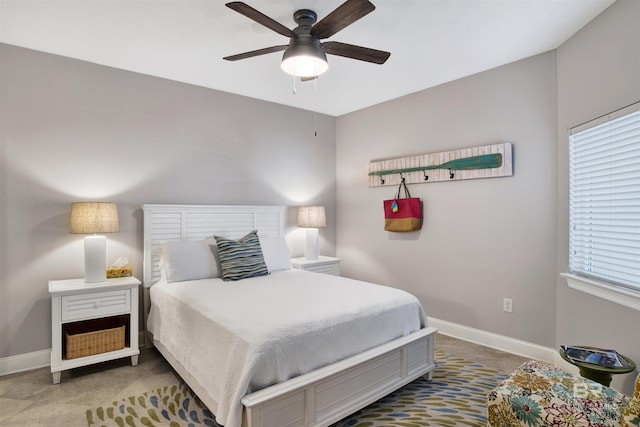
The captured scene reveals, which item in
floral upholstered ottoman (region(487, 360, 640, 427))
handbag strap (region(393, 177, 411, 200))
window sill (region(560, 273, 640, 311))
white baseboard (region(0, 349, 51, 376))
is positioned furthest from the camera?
handbag strap (region(393, 177, 411, 200))

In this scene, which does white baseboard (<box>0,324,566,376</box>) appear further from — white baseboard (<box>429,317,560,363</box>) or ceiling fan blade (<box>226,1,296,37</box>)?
ceiling fan blade (<box>226,1,296,37</box>)

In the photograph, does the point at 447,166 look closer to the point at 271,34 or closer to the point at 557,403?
the point at 271,34

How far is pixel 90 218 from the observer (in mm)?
2793

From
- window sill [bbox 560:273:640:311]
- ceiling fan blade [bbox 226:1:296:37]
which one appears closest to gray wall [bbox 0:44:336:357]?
ceiling fan blade [bbox 226:1:296:37]

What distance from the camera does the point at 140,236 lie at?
11.0ft

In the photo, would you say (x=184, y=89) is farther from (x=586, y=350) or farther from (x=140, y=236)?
(x=586, y=350)

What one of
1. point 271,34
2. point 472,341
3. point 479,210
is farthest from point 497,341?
point 271,34

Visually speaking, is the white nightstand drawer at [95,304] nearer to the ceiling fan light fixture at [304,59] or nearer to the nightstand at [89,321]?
the nightstand at [89,321]

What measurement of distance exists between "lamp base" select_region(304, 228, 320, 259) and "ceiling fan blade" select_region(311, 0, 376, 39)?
97.4 inches

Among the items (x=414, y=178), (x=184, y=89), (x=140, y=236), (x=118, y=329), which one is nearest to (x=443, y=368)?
(x=414, y=178)

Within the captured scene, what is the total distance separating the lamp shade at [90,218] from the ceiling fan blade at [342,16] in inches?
84.6

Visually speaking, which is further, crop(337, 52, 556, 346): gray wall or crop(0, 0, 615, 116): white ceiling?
crop(337, 52, 556, 346): gray wall

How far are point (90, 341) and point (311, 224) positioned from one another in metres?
2.43

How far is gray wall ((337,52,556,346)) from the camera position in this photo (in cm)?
299
